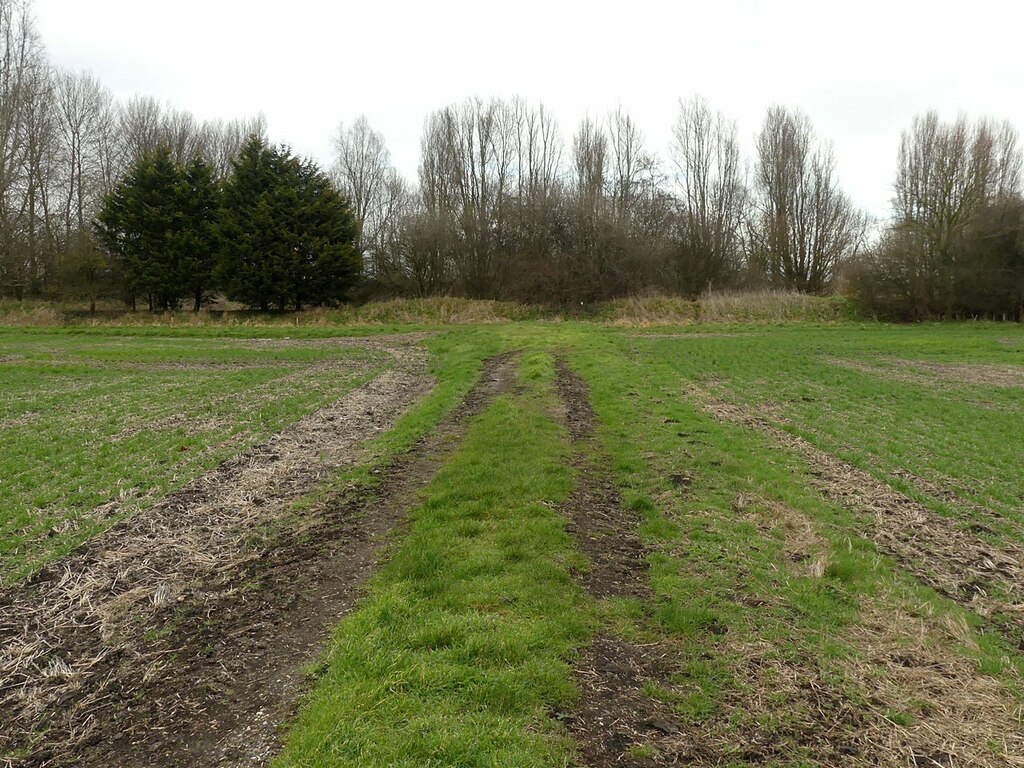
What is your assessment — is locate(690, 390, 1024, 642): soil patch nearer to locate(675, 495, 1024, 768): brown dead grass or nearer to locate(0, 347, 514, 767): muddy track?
locate(675, 495, 1024, 768): brown dead grass

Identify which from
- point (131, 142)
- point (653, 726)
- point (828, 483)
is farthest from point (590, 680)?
point (131, 142)

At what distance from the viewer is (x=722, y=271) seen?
44.8 metres

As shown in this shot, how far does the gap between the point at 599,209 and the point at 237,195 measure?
23.2m

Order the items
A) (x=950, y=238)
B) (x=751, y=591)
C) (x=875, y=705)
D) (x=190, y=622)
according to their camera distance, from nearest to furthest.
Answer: (x=875, y=705), (x=190, y=622), (x=751, y=591), (x=950, y=238)

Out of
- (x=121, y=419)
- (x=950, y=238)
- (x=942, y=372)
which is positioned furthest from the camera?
(x=950, y=238)

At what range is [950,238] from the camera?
36250mm

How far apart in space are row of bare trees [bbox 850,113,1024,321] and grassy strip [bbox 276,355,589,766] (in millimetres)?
38364

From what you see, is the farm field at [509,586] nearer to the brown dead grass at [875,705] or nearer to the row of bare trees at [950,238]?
the brown dead grass at [875,705]

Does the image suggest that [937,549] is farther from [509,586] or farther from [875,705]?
[509,586]

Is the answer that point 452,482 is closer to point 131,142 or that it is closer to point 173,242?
point 173,242

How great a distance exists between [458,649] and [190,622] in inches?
83.5

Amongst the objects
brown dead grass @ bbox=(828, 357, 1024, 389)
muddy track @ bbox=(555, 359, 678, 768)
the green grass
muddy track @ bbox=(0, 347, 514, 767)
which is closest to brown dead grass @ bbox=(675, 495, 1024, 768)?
muddy track @ bbox=(555, 359, 678, 768)

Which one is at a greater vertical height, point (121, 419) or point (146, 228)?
point (146, 228)

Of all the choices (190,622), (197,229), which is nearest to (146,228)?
(197,229)
